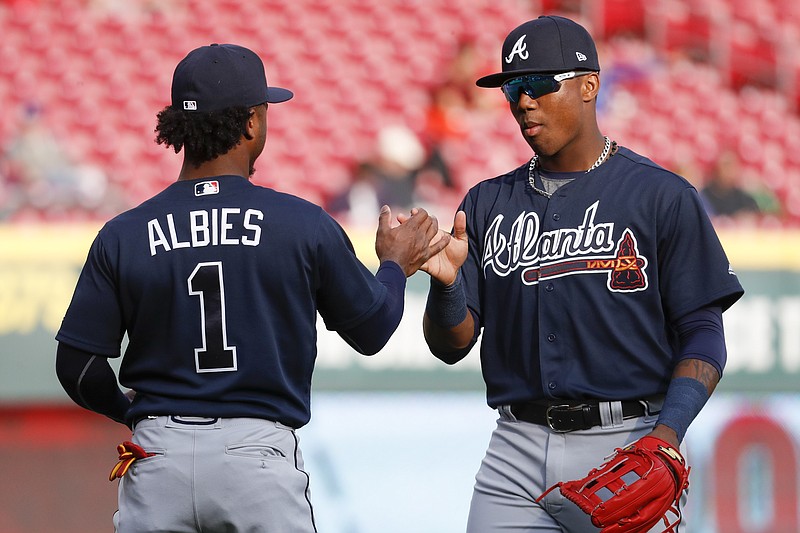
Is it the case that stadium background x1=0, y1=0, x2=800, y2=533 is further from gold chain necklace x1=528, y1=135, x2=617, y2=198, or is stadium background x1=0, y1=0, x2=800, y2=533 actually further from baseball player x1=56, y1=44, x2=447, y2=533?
baseball player x1=56, y1=44, x2=447, y2=533

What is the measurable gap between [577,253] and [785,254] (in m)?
4.20

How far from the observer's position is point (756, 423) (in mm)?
6863

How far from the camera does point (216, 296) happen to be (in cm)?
271

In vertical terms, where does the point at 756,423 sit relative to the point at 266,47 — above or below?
below

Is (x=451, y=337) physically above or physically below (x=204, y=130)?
below

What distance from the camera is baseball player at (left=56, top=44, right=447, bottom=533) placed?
2.69 metres

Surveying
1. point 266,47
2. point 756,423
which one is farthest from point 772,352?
point 266,47

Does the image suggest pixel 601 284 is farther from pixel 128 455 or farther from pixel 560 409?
pixel 128 455

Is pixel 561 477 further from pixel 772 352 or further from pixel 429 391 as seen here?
pixel 772 352

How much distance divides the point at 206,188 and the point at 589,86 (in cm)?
117

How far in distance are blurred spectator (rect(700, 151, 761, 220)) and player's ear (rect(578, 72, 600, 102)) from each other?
16.3ft

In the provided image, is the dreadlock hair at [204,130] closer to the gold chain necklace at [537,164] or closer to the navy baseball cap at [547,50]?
the navy baseball cap at [547,50]

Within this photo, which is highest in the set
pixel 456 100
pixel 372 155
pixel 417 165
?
pixel 456 100

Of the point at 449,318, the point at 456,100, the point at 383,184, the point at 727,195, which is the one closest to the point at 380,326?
the point at 449,318
